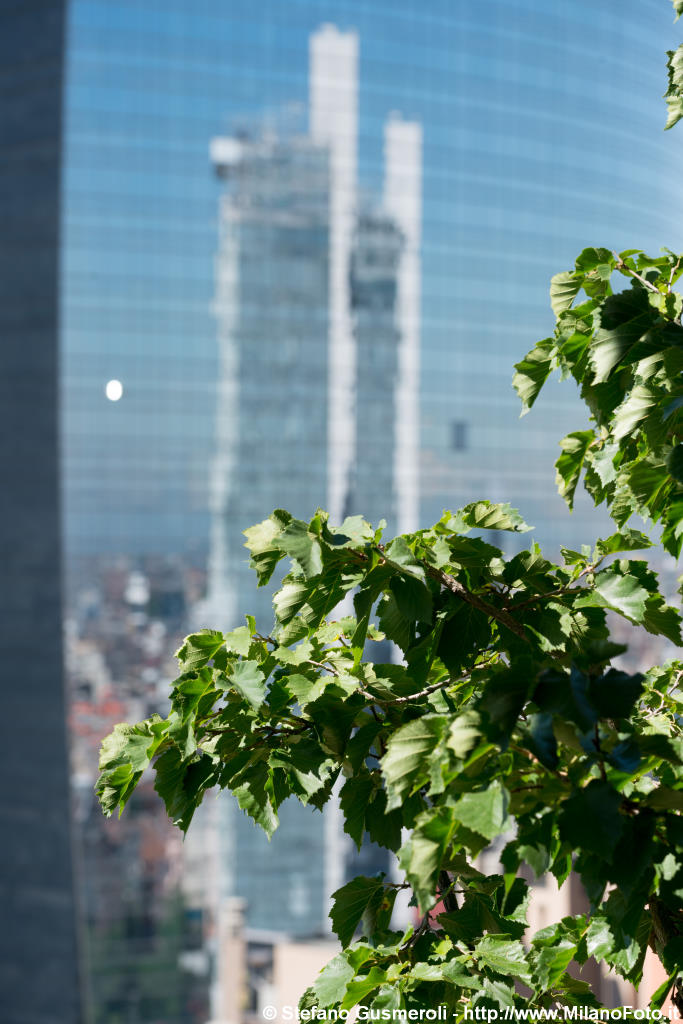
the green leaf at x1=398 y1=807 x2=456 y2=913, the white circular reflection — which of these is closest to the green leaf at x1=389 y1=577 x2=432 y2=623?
the green leaf at x1=398 y1=807 x2=456 y2=913

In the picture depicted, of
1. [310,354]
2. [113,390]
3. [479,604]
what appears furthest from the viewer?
[310,354]

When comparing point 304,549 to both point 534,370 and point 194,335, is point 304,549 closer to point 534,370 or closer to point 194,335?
point 534,370

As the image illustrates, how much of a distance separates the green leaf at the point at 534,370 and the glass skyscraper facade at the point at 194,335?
34.1m

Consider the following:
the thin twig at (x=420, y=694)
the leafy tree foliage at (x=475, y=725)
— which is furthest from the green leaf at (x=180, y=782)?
the thin twig at (x=420, y=694)

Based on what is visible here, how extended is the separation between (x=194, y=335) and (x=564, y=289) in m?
37.0

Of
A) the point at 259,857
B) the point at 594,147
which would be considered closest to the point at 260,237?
the point at 594,147

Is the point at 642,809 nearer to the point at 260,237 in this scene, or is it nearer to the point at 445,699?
the point at 445,699

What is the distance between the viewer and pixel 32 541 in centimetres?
3750

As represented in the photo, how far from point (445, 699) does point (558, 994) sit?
0.57m

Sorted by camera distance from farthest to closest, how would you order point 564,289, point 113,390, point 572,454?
point 113,390 < point 572,454 < point 564,289

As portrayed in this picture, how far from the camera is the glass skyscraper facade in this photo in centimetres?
3662

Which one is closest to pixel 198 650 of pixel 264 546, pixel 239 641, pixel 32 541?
pixel 239 641

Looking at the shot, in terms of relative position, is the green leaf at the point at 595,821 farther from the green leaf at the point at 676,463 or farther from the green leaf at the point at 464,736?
the green leaf at the point at 676,463

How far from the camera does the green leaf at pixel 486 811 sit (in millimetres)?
952
